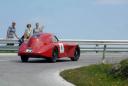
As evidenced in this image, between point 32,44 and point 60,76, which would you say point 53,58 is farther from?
point 60,76

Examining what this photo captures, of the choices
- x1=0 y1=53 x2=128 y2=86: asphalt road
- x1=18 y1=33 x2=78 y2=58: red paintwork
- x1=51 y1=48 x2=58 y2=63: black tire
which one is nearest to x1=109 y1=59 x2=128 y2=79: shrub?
x1=0 y1=53 x2=128 y2=86: asphalt road

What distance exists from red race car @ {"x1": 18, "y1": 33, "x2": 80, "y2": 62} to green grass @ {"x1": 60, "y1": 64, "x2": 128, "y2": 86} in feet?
16.2

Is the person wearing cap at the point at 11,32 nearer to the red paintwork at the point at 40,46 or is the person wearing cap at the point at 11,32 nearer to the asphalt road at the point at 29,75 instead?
the red paintwork at the point at 40,46

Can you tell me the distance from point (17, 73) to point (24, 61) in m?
6.05

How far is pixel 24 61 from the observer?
2598cm

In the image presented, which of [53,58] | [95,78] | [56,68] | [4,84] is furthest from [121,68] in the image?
[53,58]

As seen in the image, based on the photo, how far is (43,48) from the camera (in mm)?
25562

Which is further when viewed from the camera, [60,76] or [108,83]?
[60,76]

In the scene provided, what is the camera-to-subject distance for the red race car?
25328 mm

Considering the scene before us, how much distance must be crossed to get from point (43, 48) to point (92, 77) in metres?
7.91

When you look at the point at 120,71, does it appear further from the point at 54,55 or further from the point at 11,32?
the point at 11,32

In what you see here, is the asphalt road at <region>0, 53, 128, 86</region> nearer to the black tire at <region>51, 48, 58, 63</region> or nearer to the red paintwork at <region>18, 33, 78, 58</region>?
the red paintwork at <region>18, 33, 78, 58</region>

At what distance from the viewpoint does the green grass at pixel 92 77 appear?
53.7 feet

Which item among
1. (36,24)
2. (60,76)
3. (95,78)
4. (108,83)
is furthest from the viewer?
(36,24)
